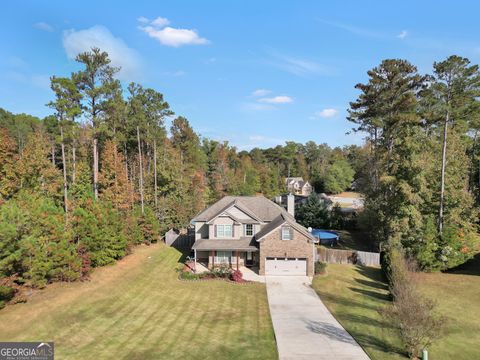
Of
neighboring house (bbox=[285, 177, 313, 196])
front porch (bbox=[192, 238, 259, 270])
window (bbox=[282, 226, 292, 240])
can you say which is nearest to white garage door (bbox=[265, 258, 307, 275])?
front porch (bbox=[192, 238, 259, 270])

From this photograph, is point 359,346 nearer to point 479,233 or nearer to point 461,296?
point 461,296

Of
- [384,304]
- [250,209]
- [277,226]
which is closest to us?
[384,304]

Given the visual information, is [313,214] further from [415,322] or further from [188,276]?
[415,322]

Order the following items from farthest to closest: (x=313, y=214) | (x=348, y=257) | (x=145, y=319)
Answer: (x=313, y=214) → (x=348, y=257) → (x=145, y=319)

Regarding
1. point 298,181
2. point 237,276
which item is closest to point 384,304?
point 237,276

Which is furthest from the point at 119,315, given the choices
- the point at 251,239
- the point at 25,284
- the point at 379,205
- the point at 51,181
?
the point at 379,205

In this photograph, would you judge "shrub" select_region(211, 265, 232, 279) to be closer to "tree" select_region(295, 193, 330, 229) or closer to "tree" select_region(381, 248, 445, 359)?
"tree" select_region(381, 248, 445, 359)
